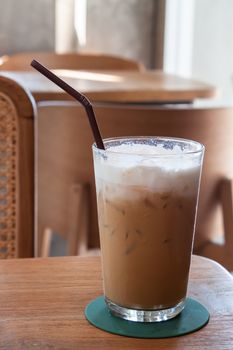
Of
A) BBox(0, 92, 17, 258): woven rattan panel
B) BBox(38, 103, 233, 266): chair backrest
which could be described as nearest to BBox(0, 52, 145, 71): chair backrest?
BBox(38, 103, 233, 266): chair backrest

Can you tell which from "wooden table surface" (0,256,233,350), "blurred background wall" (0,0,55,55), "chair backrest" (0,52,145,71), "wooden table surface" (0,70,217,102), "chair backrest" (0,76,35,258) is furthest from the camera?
"blurred background wall" (0,0,55,55)

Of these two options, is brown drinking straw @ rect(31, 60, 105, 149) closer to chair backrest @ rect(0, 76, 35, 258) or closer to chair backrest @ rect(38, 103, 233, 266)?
chair backrest @ rect(0, 76, 35, 258)

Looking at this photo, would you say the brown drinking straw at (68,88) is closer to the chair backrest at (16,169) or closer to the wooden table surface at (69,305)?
the wooden table surface at (69,305)

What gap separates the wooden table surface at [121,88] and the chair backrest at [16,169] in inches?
26.2

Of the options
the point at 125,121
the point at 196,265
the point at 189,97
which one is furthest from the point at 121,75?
the point at 196,265

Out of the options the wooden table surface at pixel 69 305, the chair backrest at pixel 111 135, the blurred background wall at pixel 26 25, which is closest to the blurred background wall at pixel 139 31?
the blurred background wall at pixel 26 25

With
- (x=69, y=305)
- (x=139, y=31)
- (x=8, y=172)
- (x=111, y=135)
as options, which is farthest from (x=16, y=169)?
(x=139, y=31)

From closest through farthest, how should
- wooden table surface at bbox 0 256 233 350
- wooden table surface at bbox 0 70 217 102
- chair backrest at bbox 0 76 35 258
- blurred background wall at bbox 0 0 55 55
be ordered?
wooden table surface at bbox 0 256 233 350, chair backrest at bbox 0 76 35 258, wooden table surface at bbox 0 70 217 102, blurred background wall at bbox 0 0 55 55

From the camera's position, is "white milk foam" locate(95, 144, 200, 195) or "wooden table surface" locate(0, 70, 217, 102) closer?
"white milk foam" locate(95, 144, 200, 195)

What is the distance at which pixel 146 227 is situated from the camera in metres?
0.56

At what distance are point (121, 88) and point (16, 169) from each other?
91cm

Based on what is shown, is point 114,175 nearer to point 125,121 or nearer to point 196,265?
point 196,265

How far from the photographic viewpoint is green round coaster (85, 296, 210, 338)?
0.55 m

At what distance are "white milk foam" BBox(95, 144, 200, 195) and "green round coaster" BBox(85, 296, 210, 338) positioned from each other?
0.11m
